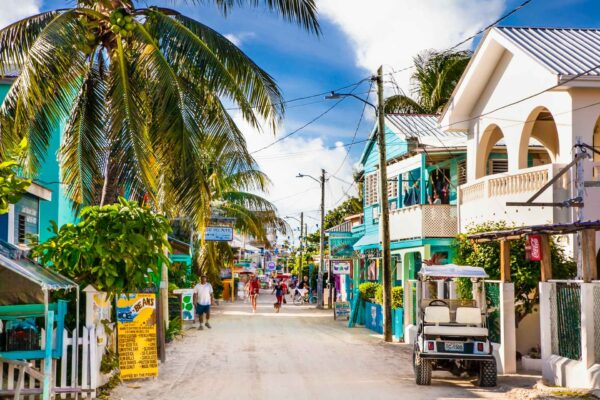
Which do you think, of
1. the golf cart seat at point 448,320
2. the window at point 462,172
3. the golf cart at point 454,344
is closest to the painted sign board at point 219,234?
the window at point 462,172

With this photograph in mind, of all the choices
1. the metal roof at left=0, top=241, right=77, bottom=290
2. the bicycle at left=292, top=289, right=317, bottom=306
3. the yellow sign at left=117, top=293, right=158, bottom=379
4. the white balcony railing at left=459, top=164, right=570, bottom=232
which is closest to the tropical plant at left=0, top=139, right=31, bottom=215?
the metal roof at left=0, top=241, right=77, bottom=290

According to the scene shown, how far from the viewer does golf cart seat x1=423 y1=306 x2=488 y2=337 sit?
15.8 m

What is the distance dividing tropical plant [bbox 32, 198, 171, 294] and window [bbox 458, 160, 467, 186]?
684 inches

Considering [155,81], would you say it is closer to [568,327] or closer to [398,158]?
[568,327]

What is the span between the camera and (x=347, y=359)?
20.1m

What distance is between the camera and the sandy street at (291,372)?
14.5 m

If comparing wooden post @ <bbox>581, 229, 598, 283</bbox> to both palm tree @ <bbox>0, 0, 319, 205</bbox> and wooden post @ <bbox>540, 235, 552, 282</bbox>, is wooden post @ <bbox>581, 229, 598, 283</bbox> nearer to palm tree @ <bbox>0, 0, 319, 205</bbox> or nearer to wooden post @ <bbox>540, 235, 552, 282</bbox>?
wooden post @ <bbox>540, 235, 552, 282</bbox>

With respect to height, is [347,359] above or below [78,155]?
below

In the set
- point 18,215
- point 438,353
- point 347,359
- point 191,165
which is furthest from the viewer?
point 18,215

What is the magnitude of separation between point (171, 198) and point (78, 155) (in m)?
2.39

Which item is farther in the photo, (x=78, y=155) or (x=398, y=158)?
(x=398, y=158)

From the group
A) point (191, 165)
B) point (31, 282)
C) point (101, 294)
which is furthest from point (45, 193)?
point (31, 282)

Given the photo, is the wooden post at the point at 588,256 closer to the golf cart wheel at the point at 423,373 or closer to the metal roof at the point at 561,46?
the golf cart wheel at the point at 423,373

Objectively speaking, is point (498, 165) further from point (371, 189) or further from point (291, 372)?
point (291, 372)
